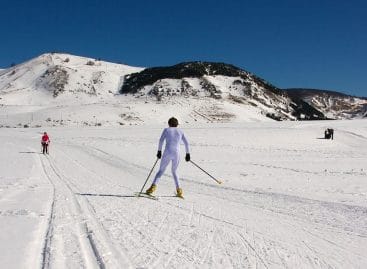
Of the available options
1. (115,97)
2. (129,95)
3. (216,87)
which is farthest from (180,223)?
(216,87)

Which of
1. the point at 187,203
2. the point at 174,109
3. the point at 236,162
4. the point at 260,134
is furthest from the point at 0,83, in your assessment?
the point at 187,203

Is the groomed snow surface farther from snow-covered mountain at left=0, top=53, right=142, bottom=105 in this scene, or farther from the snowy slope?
snow-covered mountain at left=0, top=53, right=142, bottom=105

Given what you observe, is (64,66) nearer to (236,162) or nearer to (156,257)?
(236,162)

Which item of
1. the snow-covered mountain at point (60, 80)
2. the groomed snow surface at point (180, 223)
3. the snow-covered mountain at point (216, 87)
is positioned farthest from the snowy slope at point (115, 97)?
the groomed snow surface at point (180, 223)

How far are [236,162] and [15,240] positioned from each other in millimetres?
19680

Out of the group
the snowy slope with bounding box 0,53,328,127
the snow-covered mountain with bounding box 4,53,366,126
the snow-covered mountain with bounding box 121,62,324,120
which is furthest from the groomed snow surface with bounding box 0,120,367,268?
the snow-covered mountain with bounding box 121,62,324,120

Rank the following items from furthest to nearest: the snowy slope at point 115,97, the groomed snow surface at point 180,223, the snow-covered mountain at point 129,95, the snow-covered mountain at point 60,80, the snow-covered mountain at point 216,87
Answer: the snow-covered mountain at point 60,80 < the snow-covered mountain at point 216,87 < the snow-covered mountain at point 129,95 < the snowy slope at point 115,97 < the groomed snow surface at point 180,223

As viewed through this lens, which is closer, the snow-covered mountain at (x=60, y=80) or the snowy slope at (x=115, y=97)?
the snowy slope at (x=115, y=97)

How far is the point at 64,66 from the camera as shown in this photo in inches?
5295

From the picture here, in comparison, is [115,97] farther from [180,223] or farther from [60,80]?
[180,223]

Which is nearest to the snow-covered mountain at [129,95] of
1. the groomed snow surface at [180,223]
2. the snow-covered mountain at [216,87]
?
the snow-covered mountain at [216,87]

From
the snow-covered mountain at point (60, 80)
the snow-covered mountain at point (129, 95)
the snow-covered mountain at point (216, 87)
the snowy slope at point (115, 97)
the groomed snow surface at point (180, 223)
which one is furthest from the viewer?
the snow-covered mountain at point (60, 80)

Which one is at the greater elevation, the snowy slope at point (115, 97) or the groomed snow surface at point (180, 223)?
the snowy slope at point (115, 97)

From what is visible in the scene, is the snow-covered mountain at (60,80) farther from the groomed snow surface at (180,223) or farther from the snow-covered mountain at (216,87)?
the groomed snow surface at (180,223)
